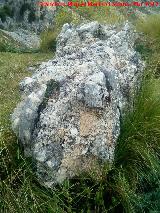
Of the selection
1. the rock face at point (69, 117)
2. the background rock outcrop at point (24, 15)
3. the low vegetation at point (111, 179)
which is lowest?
the background rock outcrop at point (24, 15)

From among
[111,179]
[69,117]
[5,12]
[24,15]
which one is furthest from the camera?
[24,15]

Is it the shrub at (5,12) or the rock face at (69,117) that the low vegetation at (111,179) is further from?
the shrub at (5,12)

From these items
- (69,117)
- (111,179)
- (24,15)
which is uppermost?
(69,117)

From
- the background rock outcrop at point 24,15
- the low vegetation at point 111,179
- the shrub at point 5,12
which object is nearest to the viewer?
the low vegetation at point 111,179

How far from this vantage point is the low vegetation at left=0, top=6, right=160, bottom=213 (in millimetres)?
5477

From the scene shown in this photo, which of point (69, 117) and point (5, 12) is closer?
point (69, 117)

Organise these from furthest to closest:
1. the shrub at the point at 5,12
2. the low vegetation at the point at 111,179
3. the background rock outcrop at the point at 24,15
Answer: the background rock outcrop at the point at 24,15
the shrub at the point at 5,12
the low vegetation at the point at 111,179

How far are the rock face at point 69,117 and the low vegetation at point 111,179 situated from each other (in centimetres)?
15

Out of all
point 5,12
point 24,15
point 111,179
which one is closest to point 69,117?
point 111,179

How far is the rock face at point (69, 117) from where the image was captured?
18.3ft

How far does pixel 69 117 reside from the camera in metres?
5.68

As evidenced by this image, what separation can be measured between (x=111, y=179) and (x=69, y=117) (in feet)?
2.71

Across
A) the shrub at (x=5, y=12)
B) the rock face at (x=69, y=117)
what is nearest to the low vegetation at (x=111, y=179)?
the rock face at (x=69, y=117)

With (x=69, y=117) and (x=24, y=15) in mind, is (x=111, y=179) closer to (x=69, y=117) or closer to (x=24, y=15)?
(x=69, y=117)
